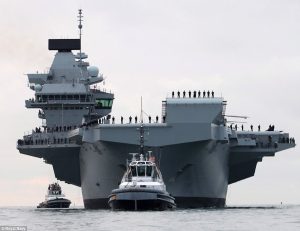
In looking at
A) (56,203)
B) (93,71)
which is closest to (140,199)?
(56,203)

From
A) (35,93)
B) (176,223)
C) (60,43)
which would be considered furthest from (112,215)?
(60,43)

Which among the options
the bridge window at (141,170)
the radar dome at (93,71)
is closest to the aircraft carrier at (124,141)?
the radar dome at (93,71)

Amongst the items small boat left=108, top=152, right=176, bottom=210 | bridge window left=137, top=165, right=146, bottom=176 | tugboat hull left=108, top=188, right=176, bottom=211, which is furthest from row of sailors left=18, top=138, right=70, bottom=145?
tugboat hull left=108, top=188, right=176, bottom=211

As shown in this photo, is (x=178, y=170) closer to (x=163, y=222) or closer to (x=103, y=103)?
(x=163, y=222)

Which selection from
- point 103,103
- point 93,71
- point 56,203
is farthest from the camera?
point 93,71

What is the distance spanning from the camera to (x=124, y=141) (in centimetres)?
8438

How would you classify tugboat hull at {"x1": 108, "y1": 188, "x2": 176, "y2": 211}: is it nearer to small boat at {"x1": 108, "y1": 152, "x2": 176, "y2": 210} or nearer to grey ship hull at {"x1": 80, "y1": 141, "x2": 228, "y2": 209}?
small boat at {"x1": 108, "y1": 152, "x2": 176, "y2": 210}

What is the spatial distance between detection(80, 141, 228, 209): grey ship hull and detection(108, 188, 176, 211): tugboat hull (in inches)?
351

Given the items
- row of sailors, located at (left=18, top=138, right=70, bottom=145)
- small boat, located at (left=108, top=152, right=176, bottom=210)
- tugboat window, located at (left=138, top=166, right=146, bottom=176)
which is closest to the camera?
small boat, located at (left=108, top=152, right=176, bottom=210)

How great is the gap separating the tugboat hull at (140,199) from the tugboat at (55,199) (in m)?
33.6

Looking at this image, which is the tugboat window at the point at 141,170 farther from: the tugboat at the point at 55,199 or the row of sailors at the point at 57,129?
the tugboat at the point at 55,199

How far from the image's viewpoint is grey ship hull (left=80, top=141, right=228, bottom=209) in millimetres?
86375

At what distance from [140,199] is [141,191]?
48cm

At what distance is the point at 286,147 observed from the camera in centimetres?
9606
